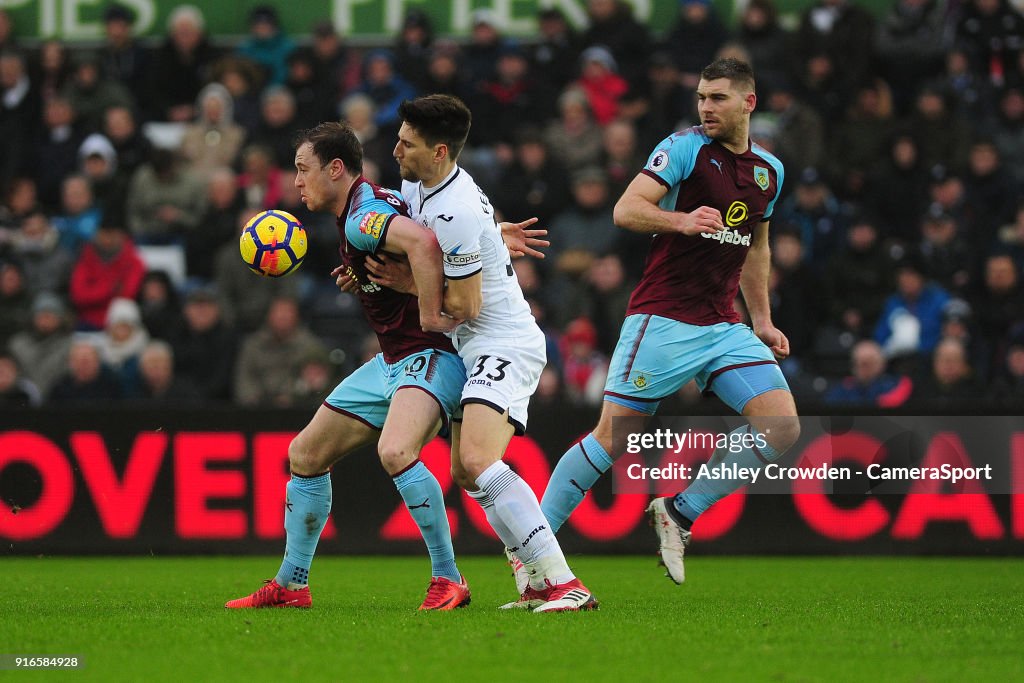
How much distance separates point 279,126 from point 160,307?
9.29ft

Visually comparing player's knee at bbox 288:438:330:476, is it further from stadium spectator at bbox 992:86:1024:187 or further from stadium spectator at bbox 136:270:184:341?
stadium spectator at bbox 992:86:1024:187

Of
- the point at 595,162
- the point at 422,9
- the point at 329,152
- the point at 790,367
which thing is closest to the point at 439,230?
the point at 329,152

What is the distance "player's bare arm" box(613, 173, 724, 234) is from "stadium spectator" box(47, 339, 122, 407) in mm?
7157

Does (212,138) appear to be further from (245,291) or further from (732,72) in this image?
(732,72)

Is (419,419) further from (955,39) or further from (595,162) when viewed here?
(955,39)

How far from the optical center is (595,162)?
15859 mm

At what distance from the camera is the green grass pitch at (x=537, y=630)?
566cm

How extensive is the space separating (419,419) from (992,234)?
9050 millimetres

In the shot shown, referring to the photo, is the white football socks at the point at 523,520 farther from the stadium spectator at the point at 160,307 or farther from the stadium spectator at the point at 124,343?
the stadium spectator at the point at 160,307

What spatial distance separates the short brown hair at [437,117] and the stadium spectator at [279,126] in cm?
938

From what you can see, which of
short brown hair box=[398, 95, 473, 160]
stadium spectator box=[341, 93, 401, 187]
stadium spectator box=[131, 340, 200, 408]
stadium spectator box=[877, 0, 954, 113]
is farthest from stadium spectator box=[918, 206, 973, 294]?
short brown hair box=[398, 95, 473, 160]

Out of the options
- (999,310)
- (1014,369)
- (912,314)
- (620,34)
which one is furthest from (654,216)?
(620,34)

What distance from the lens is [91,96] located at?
57.1 feet

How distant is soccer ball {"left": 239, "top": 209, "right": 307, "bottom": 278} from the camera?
7.68 m
